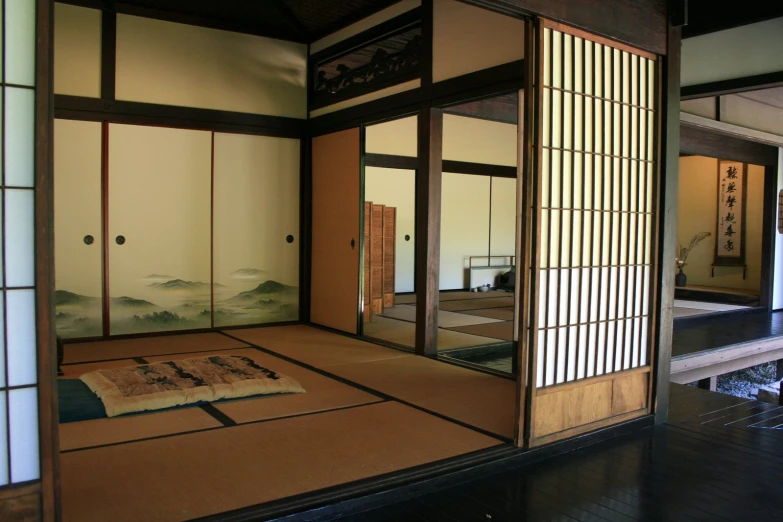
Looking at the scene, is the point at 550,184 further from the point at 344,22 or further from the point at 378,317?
the point at 378,317

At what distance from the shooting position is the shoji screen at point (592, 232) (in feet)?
10.1

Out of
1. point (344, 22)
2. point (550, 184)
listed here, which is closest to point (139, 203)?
point (344, 22)

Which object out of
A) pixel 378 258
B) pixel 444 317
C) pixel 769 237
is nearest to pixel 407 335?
pixel 444 317

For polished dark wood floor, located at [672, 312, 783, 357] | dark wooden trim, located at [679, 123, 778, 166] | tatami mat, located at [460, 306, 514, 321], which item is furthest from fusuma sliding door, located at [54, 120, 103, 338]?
dark wooden trim, located at [679, 123, 778, 166]

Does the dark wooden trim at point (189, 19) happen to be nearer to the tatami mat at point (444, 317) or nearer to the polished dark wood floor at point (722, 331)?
the tatami mat at point (444, 317)

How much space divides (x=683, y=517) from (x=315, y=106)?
5.11 metres

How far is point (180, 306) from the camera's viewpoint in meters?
5.81

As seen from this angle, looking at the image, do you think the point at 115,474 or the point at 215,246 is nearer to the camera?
the point at 115,474

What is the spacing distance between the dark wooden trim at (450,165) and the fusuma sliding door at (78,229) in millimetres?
3809

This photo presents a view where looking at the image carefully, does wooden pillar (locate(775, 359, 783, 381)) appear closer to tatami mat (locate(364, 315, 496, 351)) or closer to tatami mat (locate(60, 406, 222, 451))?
tatami mat (locate(364, 315, 496, 351))

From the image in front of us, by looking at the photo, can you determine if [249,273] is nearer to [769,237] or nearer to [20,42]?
[20,42]

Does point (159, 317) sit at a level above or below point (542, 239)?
below

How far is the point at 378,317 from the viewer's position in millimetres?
7016

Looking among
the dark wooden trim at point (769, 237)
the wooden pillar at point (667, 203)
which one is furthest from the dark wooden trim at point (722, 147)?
the wooden pillar at point (667, 203)
